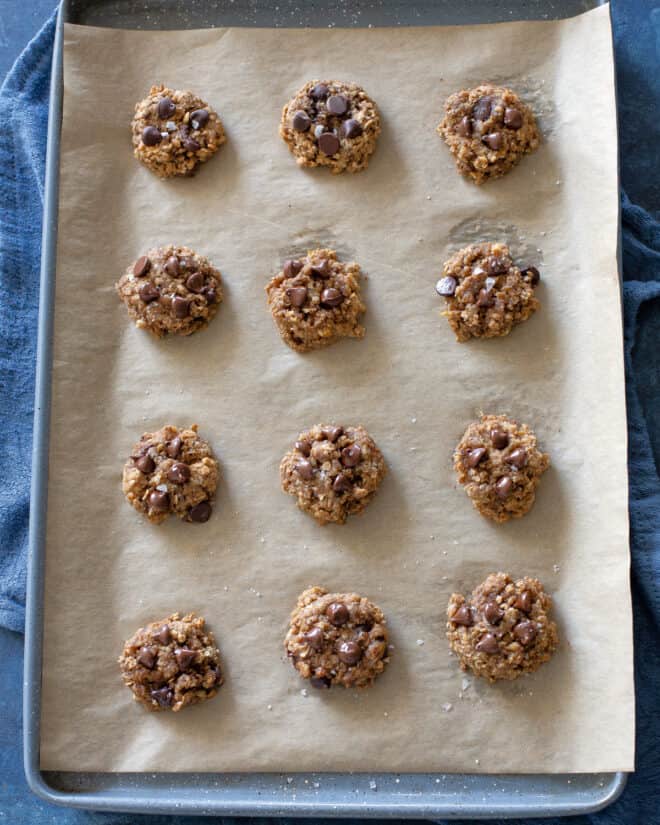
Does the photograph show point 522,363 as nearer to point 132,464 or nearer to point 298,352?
point 298,352

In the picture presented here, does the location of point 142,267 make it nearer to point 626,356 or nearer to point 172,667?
point 172,667

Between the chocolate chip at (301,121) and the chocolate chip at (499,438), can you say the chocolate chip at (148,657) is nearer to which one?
the chocolate chip at (499,438)

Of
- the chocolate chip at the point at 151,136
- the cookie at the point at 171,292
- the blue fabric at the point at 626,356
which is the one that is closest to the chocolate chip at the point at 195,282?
the cookie at the point at 171,292

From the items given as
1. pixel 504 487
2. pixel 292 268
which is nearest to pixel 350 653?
pixel 504 487

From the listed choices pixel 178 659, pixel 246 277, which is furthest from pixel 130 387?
pixel 178 659

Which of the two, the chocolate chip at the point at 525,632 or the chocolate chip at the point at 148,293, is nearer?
the chocolate chip at the point at 525,632
